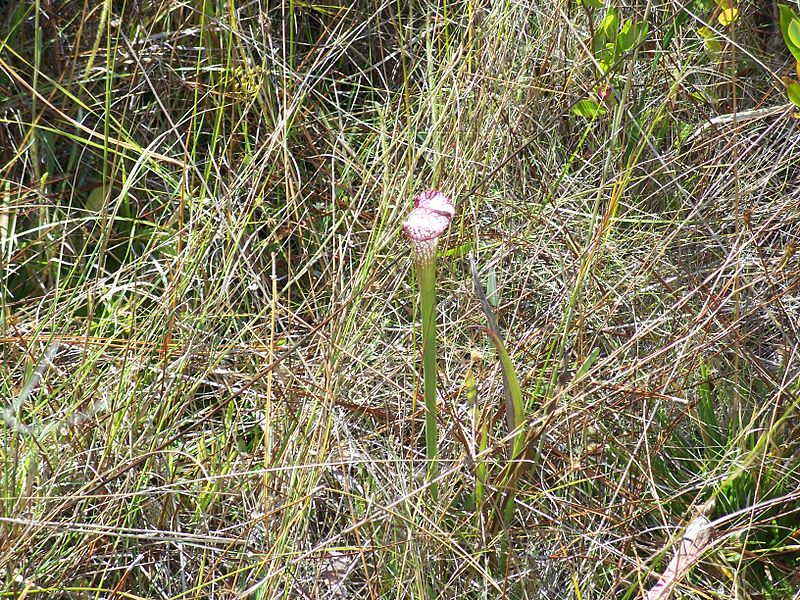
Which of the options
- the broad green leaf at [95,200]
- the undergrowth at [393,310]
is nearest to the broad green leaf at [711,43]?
the undergrowth at [393,310]

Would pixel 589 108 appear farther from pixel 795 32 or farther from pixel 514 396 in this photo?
pixel 514 396

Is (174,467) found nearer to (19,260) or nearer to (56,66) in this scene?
(19,260)

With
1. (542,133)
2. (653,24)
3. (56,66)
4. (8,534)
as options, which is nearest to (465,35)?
(542,133)

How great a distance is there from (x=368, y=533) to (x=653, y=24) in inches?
42.5

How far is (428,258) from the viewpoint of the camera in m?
1.04

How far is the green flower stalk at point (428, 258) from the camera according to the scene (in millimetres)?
1035

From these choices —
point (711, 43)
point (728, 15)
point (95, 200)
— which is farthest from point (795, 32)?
point (95, 200)

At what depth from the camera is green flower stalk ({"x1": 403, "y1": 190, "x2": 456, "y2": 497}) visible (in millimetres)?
1035

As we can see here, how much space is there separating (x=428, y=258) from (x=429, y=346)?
0.11 meters

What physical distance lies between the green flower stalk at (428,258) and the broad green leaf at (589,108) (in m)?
0.56

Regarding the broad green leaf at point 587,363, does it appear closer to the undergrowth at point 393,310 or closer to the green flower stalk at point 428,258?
the undergrowth at point 393,310

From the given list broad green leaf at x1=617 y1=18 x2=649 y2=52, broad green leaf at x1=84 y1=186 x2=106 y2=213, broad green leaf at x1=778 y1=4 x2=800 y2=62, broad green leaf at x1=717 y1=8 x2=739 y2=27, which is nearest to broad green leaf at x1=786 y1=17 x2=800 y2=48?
broad green leaf at x1=778 y1=4 x2=800 y2=62

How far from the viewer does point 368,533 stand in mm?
1162

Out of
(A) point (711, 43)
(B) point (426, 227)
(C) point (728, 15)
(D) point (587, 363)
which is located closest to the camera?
(B) point (426, 227)
